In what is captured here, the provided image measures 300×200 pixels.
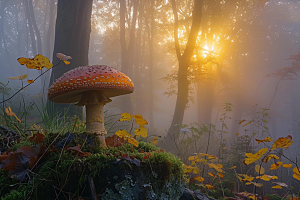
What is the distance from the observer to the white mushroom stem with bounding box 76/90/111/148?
1.76 metres

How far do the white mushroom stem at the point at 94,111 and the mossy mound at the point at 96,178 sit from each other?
37 cm

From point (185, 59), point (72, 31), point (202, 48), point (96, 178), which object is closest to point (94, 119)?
point (96, 178)

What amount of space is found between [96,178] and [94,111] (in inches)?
27.9

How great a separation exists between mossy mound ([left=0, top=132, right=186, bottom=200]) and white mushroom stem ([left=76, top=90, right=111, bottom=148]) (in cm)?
37

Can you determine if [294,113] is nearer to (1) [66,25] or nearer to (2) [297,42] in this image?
(2) [297,42]

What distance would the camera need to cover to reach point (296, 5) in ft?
82.1

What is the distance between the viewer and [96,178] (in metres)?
1.31

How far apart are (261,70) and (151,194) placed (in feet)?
97.5

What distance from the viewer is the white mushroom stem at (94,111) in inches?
69.3

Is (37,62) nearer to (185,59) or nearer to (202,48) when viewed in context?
(185,59)

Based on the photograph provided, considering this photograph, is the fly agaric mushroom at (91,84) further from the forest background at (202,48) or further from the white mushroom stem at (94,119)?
the forest background at (202,48)

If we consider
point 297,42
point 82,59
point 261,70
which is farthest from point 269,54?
point 82,59

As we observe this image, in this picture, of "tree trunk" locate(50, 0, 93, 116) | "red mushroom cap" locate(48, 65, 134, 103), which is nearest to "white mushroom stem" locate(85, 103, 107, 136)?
"red mushroom cap" locate(48, 65, 134, 103)

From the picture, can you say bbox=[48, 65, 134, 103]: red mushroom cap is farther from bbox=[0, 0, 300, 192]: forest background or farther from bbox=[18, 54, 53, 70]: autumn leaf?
bbox=[0, 0, 300, 192]: forest background
